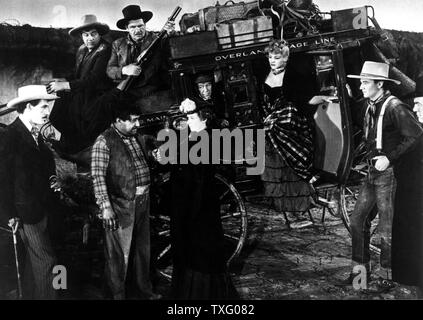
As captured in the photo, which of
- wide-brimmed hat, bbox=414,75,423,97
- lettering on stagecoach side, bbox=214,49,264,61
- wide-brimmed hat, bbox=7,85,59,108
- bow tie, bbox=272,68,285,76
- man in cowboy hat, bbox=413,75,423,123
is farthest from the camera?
wide-brimmed hat, bbox=414,75,423,97

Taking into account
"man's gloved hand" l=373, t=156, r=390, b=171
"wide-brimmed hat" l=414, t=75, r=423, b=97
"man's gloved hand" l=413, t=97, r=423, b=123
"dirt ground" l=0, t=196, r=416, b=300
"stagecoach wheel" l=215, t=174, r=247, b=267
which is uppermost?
"wide-brimmed hat" l=414, t=75, r=423, b=97

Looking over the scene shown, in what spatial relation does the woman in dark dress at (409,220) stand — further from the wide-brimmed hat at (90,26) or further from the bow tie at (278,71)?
the wide-brimmed hat at (90,26)

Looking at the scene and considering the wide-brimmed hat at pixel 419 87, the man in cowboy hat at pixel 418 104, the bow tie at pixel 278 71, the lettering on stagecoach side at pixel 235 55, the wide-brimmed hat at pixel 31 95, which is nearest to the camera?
the wide-brimmed hat at pixel 31 95

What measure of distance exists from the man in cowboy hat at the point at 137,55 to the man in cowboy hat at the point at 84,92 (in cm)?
13

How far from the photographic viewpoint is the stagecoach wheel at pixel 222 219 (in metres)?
4.94

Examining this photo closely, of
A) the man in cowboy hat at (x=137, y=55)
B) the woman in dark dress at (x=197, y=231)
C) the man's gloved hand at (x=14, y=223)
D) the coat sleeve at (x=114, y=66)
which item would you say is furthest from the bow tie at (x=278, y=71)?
the man's gloved hand at (x=14, y=223)

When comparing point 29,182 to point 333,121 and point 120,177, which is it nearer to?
point 120,177

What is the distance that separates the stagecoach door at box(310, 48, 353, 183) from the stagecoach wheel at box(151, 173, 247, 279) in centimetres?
99

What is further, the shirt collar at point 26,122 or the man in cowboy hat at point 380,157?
the man in cowboy hat at point 380,157

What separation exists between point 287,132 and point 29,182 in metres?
2.75

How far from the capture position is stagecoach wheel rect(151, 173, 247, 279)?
494cm

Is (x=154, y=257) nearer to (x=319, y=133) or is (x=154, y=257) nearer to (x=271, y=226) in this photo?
(x=271, y=226)

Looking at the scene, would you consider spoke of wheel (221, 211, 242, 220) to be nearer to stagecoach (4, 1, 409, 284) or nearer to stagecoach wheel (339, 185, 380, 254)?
stagecoach (4, 1, 409, 284)

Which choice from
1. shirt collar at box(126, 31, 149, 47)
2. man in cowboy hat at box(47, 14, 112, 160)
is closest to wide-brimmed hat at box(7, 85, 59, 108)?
man in cowboy hat at box(47, 14, 112, 160)
